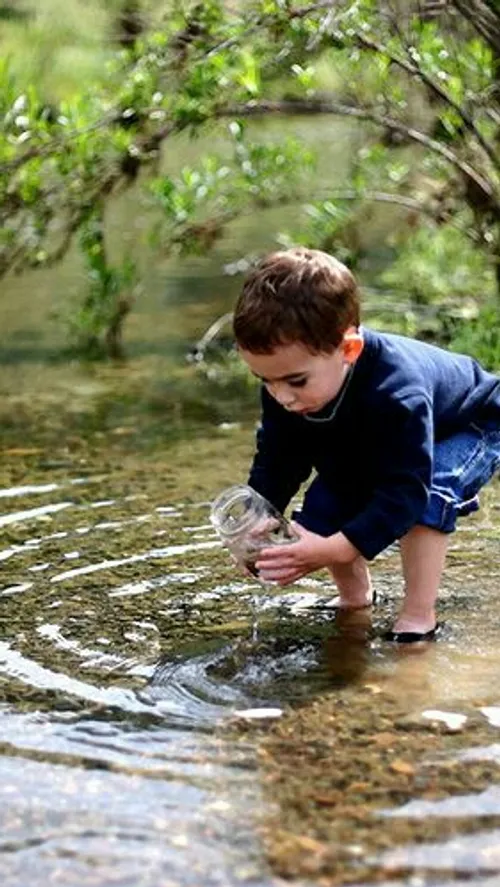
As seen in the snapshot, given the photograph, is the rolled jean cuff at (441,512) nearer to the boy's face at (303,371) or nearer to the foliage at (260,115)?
the boy's face at (303,371)

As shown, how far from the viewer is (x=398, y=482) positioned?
404cm

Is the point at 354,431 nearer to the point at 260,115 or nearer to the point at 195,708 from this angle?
the point at 195,708

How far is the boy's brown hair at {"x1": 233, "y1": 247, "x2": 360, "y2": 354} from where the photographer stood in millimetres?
3832

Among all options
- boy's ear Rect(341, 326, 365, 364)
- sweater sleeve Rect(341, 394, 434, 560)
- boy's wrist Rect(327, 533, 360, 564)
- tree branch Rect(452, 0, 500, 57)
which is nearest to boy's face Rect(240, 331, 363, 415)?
boy's ear Rect(341, 326, 365, 364)

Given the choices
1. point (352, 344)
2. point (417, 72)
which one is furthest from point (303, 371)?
point (417, 72)

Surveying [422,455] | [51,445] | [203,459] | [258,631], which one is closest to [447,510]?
[422,455]

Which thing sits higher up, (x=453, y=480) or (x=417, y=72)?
(x=417, y=72)

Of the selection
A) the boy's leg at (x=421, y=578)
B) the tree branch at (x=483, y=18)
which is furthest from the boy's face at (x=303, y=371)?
the tree branch at (x=483, y=18)

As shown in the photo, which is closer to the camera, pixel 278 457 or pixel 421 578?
pixel 421 578

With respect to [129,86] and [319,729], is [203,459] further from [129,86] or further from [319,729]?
[319,729]

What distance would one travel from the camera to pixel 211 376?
28.3 feet

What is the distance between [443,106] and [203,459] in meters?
2.04

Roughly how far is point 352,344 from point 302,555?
530mm

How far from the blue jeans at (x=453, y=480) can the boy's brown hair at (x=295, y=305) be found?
599mm
